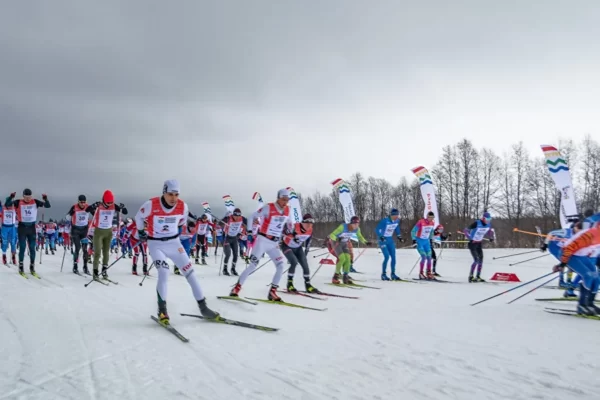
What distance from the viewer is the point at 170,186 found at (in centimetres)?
612

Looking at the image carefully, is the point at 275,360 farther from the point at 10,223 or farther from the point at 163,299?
the point at 10,223

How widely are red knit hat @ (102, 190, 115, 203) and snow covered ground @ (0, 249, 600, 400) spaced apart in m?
4.00

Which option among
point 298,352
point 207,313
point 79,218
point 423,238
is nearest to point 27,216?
point 79,218

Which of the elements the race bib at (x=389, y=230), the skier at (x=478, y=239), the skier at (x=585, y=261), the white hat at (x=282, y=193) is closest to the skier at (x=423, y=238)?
the race bib at (x=389, y=230)

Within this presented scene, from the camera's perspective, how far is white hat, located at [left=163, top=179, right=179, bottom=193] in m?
6.11

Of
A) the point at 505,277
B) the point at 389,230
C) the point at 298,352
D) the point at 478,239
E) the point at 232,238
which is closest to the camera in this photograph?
the point at 298,352

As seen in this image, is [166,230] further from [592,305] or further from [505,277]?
[505,277]

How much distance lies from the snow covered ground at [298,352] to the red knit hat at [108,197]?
4.00m

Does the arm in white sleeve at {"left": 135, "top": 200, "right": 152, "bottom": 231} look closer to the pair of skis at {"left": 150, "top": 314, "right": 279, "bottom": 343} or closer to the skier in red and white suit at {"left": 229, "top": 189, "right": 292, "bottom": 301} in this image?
the pair of skis at {"left": 150, "top": 314, "right": 279, "bottom": 343}

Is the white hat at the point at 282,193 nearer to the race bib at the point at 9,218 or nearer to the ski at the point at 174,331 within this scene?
the ski at the point at 174,331

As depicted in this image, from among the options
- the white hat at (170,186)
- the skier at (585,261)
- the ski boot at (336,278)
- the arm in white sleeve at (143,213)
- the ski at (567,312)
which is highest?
the white hat at (170,186)

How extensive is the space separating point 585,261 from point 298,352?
17.0 feet

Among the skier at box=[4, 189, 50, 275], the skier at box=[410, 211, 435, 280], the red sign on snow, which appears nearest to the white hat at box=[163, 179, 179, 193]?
the skier at box=[4, 189, 50, 275]

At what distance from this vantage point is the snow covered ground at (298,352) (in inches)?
132
